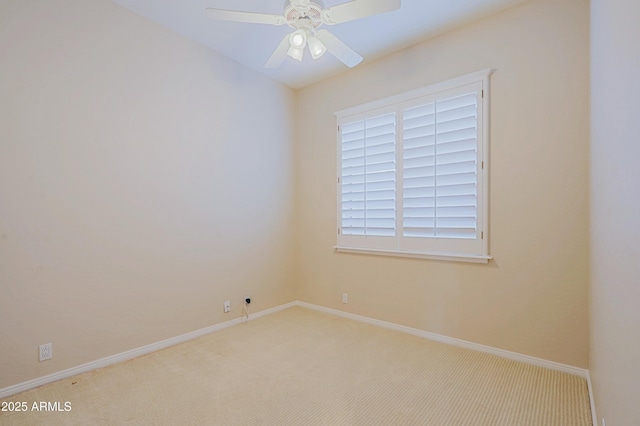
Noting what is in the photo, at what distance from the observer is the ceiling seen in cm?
246

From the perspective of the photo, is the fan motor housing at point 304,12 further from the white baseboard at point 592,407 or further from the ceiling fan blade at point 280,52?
the white baseboard at point 592,407

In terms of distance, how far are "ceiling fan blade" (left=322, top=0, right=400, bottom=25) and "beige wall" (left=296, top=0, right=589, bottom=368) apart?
1.35m

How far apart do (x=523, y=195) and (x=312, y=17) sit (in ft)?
6.92

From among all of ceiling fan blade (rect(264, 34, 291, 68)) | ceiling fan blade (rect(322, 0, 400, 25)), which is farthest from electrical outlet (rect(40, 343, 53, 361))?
ceiling fan blade (rect(322, 0, 400, 25))

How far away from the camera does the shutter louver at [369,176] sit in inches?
126

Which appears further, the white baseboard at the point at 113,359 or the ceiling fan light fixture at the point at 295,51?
the ceiling fan light fixture at the point at 295,51

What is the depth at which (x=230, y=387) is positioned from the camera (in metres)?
2.11

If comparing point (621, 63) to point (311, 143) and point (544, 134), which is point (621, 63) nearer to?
point (544, 134)

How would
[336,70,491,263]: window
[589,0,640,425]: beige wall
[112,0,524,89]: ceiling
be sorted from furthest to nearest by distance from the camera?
[336,70,491,263]: window
[112,0,524,89]: ceiling
[589,0,640,425]: beige wall

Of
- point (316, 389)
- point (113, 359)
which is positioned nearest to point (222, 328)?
point (113, 359)

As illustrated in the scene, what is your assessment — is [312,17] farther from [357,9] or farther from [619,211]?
[619,211]

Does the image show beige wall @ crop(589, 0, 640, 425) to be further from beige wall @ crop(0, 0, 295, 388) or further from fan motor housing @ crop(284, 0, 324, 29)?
beige wall @ crop(0, 0, 295, 388)

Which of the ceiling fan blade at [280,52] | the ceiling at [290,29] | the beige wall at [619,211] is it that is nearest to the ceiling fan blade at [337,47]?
the ceiling fan blade at [280,52]

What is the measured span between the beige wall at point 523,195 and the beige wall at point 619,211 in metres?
0.78
